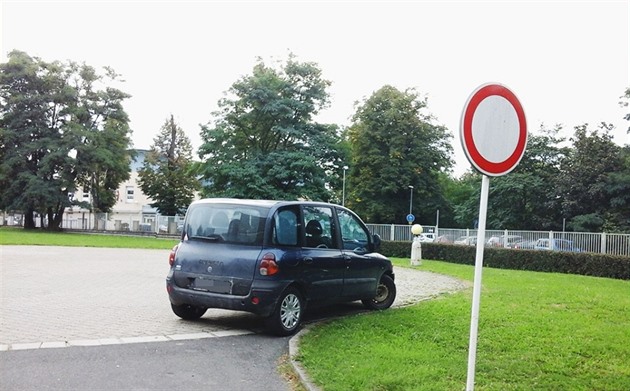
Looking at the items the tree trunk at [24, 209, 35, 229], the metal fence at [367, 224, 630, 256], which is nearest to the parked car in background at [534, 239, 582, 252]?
the metal fence at [367, 224, 630, 256]

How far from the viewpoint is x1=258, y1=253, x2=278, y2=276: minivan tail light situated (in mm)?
7562

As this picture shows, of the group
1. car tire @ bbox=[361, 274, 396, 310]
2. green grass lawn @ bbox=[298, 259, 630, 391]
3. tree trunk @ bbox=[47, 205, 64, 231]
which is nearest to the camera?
green grass lawn @ bbox=[298, 259, 630, 391]

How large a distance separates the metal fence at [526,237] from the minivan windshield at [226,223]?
500 inches

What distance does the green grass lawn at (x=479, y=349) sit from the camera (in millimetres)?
5312

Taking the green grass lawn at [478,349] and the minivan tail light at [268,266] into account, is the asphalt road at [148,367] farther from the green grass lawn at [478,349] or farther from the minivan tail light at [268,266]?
the minivan tail light at [268,266]

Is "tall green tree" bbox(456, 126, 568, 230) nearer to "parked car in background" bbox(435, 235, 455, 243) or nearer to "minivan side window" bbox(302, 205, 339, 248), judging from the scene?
"parked car in background" bbox(435, 235, 455, 243)

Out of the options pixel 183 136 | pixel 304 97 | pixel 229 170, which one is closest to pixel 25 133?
pixel 229 170

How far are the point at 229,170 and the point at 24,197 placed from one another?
18678 mm

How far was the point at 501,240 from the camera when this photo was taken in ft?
99.2

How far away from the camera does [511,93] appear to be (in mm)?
4527

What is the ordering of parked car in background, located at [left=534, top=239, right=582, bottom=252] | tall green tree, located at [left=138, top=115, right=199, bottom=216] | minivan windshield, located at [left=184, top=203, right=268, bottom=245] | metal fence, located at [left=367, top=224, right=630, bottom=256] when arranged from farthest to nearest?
1. tall green tree, located at [left=138, top=115, right=199, bottom=216]
2. parked car in background, located at [left=534, top=239, right=582, bottom=252]
3. metal fence, located at [left=367, top=224, right=630, bottom=256]
4. minivan windshield, located at [left=184, top=203, right=268, bottom=245]

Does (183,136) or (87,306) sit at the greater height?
(183,136)

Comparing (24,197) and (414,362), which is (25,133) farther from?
(414,362)

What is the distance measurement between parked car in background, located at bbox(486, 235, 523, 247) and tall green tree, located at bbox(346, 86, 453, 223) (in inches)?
788
